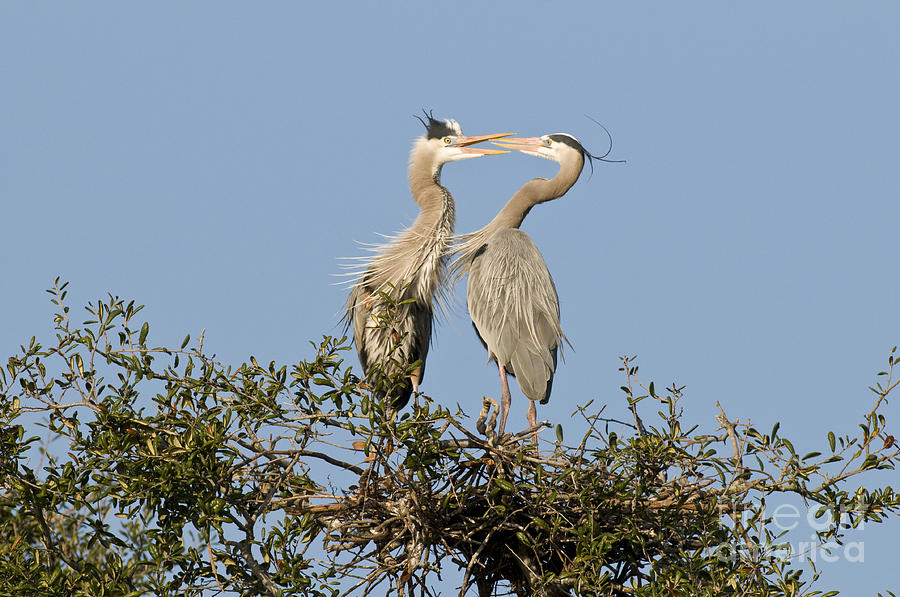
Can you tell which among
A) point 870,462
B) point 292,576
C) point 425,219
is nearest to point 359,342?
point 425,219

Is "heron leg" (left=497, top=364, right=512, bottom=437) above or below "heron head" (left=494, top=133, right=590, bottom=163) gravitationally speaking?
below

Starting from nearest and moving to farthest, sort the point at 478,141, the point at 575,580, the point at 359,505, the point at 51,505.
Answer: the point at 51,505 < the point at 575,580 < the point at 359,505 < the point at 478,141

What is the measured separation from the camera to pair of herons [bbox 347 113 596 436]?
23.6 ft

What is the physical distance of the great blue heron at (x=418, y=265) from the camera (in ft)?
25.9

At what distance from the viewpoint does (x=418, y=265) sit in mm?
7977

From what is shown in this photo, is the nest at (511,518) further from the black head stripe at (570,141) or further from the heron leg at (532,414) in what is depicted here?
the black head stripe at (570,141)

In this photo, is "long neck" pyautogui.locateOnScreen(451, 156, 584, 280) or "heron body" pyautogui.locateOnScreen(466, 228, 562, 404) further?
"long neck" pyautogui.locateOnScreen(451, 156, 584, 280)

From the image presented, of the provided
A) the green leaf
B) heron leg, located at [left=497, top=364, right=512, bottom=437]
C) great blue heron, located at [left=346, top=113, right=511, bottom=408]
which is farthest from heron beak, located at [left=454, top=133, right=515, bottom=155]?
the green leaf

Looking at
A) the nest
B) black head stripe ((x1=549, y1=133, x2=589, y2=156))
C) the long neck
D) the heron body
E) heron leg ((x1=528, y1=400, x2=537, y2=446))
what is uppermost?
black head stripe ((x1=549, y1=133, x2=589, y2=156))

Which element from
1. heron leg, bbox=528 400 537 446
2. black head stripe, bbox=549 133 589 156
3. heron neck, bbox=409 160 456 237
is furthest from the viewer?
black head stripe, bbox=549 133 589 156

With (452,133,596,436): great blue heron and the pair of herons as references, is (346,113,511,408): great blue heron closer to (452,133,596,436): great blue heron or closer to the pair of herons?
the pair of herons

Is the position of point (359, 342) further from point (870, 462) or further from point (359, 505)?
point (870, 462)

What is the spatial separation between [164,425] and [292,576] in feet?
3.09

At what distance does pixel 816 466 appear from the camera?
462 centimetres
